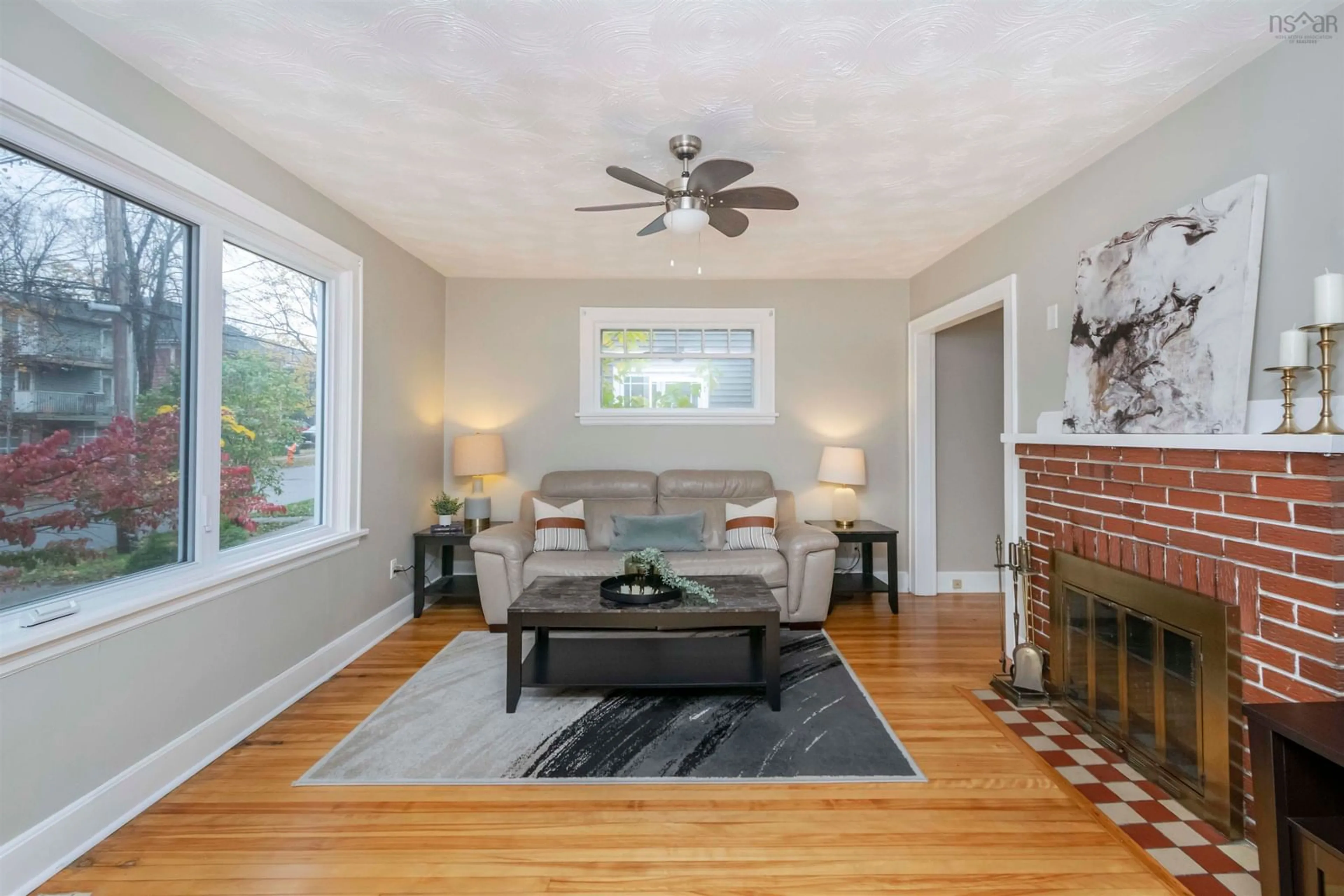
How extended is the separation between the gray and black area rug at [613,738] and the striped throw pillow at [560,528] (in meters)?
1.06

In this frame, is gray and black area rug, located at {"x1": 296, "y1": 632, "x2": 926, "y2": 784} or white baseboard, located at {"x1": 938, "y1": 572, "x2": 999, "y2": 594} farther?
white baseboard, located at {"x1": 938, "y1": 572, "x2": 999, "y2": 594}

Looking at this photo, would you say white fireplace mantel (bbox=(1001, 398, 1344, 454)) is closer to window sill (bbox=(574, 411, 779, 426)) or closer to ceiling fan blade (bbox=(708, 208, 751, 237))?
ceiling fan blade (bbox=(708, 208, 751, 237))

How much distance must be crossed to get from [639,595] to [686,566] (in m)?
0.92

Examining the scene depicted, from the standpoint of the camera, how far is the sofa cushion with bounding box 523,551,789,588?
145 inches

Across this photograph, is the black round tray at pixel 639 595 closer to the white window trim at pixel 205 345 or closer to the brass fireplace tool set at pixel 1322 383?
the white window trim at pixel 205 345

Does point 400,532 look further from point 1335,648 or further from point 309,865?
point 1335,648

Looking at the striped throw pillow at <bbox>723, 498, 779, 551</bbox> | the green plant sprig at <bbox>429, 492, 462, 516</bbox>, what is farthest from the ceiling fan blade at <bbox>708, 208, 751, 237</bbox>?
the green plant sprig at <bbox>429, 492, 462, 516</bbox>

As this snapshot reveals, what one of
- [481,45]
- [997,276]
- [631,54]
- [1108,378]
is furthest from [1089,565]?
[481,45]

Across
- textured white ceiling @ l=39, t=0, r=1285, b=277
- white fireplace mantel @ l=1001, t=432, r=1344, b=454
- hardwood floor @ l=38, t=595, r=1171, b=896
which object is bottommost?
hardwood floor @ l=38, t=595, r=1171, b=896

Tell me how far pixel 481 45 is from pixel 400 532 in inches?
122

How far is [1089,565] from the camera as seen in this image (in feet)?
8.39

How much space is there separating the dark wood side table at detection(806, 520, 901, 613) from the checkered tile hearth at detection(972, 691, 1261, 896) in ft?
5.04

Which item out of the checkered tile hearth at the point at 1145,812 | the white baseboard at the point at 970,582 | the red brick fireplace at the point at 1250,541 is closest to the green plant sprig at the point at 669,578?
the checkered tile hearth at the point at 1145,812

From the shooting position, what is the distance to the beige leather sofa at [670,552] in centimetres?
373
